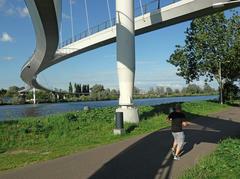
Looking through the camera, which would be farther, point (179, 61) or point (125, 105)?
point (179, 61)

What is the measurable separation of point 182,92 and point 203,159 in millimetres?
136529

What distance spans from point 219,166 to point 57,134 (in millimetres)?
8192

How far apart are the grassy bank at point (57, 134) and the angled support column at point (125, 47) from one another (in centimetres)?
123

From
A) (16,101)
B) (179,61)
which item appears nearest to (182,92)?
(16,101)

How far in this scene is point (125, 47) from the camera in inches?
791

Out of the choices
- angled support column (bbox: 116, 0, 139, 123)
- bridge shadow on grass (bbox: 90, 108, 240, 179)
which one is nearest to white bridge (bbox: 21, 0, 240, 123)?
angled support column (bbox: 116, 0, 139, 123)

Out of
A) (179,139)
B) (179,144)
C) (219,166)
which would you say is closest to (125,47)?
(179,139)

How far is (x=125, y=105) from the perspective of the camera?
1997 cm

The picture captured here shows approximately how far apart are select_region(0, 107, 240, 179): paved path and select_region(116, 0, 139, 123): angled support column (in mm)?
6535

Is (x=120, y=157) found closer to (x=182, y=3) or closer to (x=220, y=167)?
(x=220, y=167)

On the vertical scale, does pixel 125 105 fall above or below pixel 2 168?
above

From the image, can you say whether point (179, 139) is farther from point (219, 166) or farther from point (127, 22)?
point (127, 22)

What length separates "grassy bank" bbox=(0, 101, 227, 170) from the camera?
465 inches


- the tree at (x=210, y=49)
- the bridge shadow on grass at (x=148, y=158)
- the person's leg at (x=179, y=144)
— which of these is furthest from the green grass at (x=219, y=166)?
the tree at (x=210, y=49)
